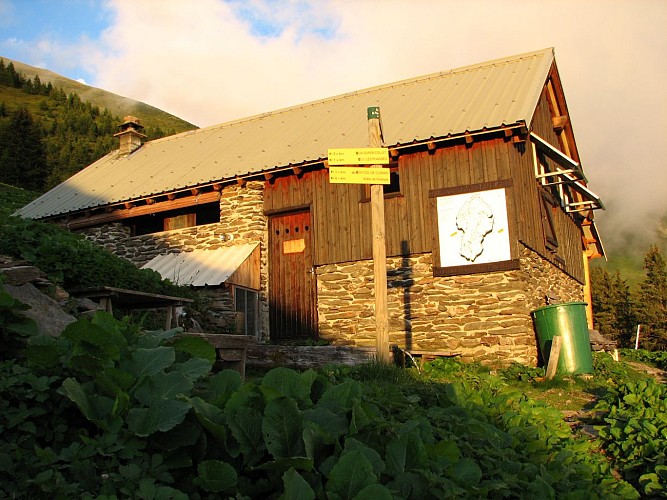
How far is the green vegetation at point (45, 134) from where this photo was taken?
42.2m

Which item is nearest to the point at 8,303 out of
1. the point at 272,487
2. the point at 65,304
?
the point at 272,487

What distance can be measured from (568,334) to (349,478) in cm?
960

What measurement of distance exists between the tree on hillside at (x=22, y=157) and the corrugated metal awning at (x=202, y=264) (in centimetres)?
2922

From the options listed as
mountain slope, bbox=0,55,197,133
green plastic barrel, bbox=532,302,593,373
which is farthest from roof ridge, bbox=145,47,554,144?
mountain slope, bbox=0,55,197,133

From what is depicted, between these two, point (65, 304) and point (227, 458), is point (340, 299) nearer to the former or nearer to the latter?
point (65, 304)

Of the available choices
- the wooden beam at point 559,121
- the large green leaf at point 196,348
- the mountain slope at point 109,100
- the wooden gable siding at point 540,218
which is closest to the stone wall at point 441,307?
the wooden gable siding at point 540,218

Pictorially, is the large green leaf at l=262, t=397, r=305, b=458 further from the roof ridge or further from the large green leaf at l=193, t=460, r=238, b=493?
the roof ridge

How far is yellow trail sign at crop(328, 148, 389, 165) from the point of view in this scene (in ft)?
28.2

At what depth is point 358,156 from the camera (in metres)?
8.70

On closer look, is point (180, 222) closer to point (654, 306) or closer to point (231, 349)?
point (231, 349)

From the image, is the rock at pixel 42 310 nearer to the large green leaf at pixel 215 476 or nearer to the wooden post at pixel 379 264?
the large green leaf at pixel 215 476

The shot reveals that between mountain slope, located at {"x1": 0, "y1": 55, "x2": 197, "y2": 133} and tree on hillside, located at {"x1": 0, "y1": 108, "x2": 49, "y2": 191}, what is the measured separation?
7701 cm

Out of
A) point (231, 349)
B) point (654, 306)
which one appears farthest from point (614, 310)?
point (231, 349)

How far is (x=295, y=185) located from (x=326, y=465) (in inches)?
494
